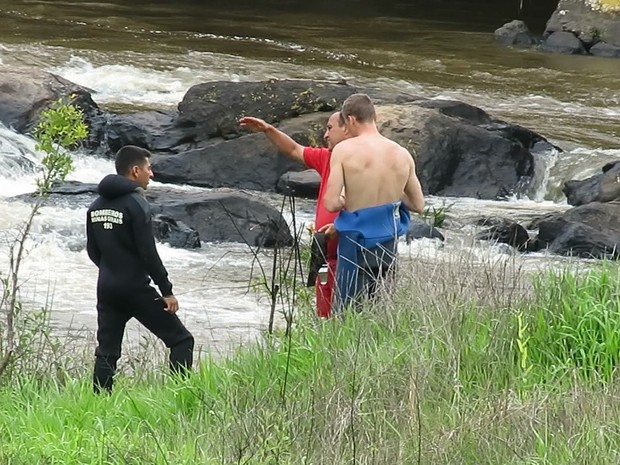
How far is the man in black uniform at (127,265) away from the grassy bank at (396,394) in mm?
322

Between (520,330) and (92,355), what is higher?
(520,330)

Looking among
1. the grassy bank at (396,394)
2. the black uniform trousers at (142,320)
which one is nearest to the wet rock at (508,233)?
the grassy bank at (396,394)

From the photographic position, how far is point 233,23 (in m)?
30.0

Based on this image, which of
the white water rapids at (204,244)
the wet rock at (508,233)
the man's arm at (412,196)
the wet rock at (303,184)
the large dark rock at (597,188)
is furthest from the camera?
the wet rock at (303,184)

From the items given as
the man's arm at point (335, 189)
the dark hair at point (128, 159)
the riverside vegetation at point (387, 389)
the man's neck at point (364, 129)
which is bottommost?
the riverside vegetation at point (387, 389)

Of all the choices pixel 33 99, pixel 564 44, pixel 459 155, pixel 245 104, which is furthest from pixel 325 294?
pixel 564 44

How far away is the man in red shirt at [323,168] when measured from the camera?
7441 mm

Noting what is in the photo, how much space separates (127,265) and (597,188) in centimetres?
935

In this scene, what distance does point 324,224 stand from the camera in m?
7.70

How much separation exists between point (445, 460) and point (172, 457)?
1.02m

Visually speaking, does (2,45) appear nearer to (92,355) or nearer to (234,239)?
(234,239)

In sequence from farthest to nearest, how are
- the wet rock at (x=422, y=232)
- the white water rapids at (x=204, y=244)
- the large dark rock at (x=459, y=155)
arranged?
1. the large dark rock at (x=459, y=155)
2. the wet rock at (x=422, y=232)
3. the white water rapids at (x=204, y=244)

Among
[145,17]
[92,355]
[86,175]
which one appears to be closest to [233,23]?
[145,17]

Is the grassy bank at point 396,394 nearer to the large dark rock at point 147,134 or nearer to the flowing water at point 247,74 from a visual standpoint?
the flowing water at point 247,74
